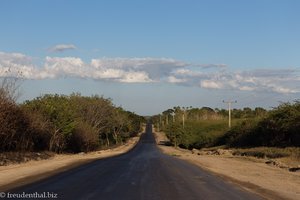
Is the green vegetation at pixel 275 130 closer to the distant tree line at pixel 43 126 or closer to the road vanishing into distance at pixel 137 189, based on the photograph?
the distant tree line at pixel 43 126

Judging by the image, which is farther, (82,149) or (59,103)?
(82,149)

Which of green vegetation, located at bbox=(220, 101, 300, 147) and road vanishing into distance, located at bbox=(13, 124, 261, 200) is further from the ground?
green vegetation, located at bbox=(220, 101, 300, 147)

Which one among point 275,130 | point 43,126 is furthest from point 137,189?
point 275,130

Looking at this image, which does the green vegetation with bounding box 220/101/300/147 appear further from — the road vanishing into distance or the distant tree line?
the road vanishing into distance

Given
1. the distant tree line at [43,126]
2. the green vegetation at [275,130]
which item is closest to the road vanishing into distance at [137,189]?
the distant tree line at [43,126]

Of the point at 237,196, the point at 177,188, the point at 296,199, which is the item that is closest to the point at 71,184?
the point at 177,188

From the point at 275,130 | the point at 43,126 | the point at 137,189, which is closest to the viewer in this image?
the point at 137,189

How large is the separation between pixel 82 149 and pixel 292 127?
31688 mm

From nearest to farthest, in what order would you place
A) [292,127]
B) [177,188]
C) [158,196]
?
[158,196], [177,188], [292,127]

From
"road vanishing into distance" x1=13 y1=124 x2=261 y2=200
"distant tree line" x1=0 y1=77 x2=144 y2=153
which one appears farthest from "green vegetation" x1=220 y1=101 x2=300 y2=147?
"road vanishing into distance" x1=13 y1=124 x2=261 y2=200

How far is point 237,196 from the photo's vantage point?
47.5 feet

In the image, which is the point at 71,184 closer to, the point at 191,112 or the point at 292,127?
the point at 292,127

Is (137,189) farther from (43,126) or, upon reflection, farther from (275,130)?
(275,130)

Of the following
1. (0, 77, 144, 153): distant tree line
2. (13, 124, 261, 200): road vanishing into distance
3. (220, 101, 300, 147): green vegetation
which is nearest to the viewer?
(13, 124, 261, 200): road vanishing into distance
